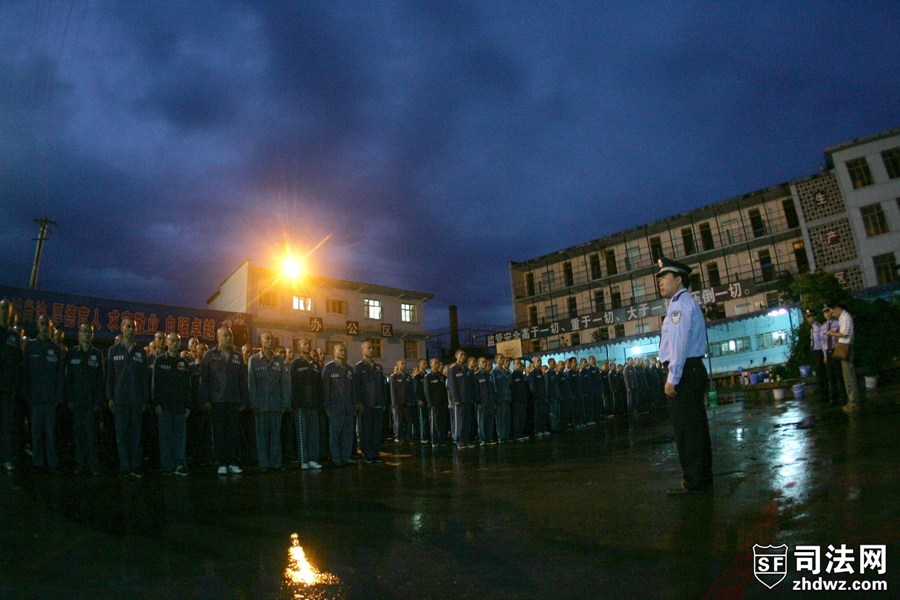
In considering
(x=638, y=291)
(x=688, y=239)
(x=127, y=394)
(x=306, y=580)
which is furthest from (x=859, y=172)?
(x=306, y=580)

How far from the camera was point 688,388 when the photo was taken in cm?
437

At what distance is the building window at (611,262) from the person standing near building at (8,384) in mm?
42939

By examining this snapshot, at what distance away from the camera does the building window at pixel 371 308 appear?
41.0m

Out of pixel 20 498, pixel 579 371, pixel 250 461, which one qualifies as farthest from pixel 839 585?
pixel 579 371

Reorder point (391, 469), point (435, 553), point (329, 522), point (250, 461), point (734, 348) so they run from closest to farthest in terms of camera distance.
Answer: point (435, 553) → point (329, 522) → point (391, 469) → point (250, 461) → point (734, 348)

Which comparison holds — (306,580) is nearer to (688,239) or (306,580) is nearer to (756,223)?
(756,223)

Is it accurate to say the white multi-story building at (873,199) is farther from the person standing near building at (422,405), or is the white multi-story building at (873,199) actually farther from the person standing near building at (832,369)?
the person standing near building at (422,405)

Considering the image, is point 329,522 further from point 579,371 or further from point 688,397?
point 579,371

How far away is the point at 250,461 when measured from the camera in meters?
9.37

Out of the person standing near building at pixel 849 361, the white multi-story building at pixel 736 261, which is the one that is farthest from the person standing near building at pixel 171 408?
the white multi-story building at pixel 736 261

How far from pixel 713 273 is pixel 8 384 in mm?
43386

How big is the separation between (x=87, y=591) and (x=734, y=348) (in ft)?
120

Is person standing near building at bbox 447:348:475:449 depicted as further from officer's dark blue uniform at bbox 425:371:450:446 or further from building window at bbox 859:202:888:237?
building window at bbox 859:202:888:237

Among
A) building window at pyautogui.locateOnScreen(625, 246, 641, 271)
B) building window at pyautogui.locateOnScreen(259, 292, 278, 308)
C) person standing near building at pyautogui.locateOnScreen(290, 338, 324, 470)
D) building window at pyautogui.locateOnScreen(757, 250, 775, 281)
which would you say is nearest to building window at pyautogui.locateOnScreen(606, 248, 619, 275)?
building window at pyautogui.locateOnScreen(625, 246, 641, 271)
